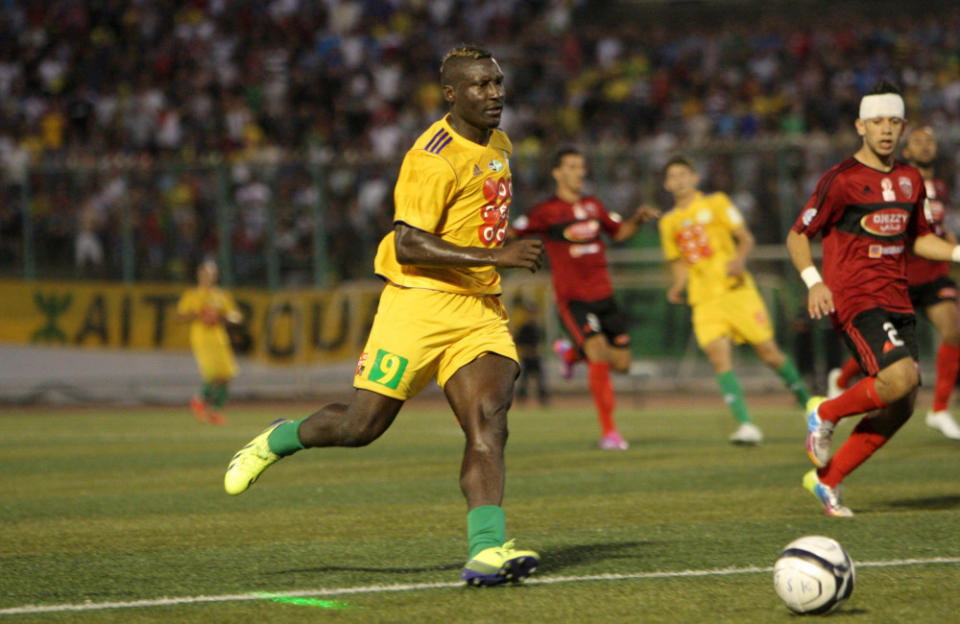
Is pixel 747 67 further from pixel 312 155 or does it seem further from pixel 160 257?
pixel 160 257

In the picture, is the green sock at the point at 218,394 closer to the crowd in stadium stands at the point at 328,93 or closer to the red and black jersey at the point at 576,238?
the crowd in stadium stands at the point at 328,93

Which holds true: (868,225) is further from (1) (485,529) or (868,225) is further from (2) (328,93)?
(2) (328,93)

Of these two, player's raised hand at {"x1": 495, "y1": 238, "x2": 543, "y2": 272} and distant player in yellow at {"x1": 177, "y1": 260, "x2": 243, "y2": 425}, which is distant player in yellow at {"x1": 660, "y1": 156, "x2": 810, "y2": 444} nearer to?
player's raised hand at {"x1": 495, "y1": 238, "x2": 543, "y2": 272}

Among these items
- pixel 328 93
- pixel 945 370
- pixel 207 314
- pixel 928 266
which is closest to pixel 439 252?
pixel 928 266

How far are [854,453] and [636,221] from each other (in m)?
4.16

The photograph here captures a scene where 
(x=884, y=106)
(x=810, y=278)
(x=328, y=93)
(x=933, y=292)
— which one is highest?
(x=328, y=93)

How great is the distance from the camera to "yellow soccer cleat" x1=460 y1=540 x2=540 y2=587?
223 inches

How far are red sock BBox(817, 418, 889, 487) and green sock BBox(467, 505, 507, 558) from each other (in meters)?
2.70

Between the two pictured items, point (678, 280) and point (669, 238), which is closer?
point (678, 280)

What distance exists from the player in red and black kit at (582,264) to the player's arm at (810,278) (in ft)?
16.2

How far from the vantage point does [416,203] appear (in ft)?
19.7

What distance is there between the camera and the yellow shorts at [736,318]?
13.0 meters

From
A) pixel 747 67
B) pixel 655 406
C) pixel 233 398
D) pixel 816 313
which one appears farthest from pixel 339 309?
pixel 816 313

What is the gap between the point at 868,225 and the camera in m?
7.78
